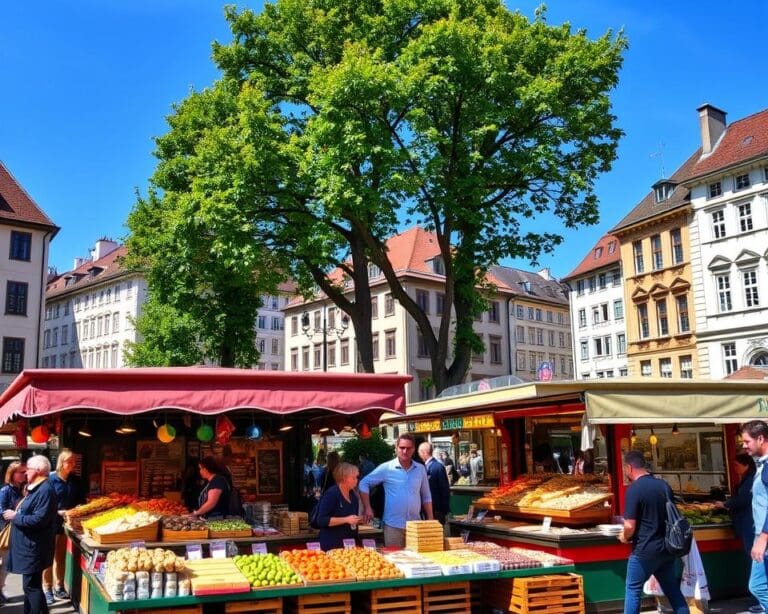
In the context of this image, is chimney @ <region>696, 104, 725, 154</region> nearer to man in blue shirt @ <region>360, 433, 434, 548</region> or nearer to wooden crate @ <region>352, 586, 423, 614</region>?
man in blue shirt @ <region>360, 433, 434, 548</region>

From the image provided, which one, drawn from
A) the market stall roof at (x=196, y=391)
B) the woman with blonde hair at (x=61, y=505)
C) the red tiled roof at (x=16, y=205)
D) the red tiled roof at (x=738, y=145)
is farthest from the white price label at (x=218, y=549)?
the red tiled roof at (x=16, y=205)

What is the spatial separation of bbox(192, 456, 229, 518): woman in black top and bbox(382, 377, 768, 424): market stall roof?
4.06 m

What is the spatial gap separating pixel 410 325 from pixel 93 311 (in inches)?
1260

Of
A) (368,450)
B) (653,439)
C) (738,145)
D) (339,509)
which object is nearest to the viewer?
(339,509)

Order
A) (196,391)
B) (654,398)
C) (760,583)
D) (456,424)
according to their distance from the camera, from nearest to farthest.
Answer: (760,583) < (196,391) < (654,398) < (456,424)

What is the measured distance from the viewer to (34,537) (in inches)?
327

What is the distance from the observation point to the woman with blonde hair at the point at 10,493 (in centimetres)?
1053

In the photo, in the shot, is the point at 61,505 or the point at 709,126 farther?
the point at 709,126

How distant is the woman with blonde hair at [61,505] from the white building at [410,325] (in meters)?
35.6

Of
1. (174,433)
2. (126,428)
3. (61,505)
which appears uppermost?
(126,428)

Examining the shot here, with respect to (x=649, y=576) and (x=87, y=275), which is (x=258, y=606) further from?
(x=87, y=275)

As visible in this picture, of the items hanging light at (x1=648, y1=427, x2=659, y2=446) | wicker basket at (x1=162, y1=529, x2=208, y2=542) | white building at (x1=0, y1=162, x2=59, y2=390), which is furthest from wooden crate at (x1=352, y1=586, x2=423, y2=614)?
white building at (x1=0, y1=162, x2=59, y2=390)

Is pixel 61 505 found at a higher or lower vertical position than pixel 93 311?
lower

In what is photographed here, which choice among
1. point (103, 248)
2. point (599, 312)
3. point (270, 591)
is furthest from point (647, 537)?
point (103, 248)
